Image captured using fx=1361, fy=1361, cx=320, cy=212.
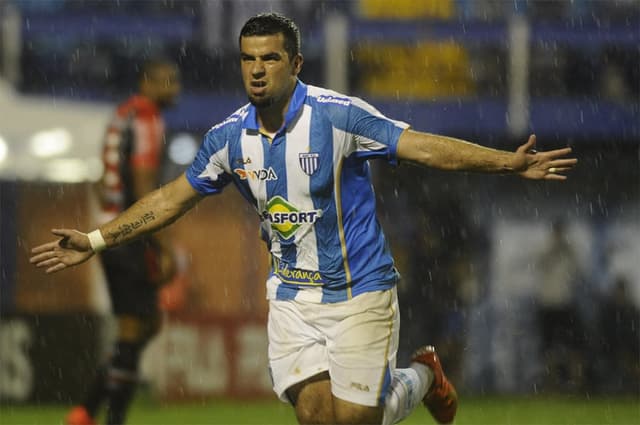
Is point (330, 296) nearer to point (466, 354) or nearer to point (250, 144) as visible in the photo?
point (250, 144)

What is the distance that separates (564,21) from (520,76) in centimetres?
101

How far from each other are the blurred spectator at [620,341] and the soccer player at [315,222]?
9195 mm

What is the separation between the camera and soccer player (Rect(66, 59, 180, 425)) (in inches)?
339

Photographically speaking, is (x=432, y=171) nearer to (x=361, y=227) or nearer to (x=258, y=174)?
(x=361, y=227)

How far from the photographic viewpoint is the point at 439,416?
7.25 metres

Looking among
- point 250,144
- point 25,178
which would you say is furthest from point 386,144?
point 25,178

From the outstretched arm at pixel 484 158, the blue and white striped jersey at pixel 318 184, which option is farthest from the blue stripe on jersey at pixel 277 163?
the outstretched arm at pixel 484 158

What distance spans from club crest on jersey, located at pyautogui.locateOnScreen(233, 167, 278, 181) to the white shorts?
586mm

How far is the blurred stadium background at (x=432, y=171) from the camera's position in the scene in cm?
1524

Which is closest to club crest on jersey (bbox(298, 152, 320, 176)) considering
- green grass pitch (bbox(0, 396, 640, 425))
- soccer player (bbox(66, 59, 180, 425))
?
soccer player (bbox(66, 59, 180, 425))

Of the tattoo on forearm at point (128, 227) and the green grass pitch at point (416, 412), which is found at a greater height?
the tattoo on forearm at point (128, 227)

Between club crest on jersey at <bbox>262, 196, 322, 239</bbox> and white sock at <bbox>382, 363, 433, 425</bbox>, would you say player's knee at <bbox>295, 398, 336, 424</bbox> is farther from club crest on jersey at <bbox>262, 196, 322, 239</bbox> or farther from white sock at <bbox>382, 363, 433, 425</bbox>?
club crest on jersey at <bbox>262, 196, 322, 239</bbox>

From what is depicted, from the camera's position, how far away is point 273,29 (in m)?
6.02

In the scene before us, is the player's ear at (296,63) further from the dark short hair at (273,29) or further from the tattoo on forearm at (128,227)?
the tattoo on forearm at (128,227)
